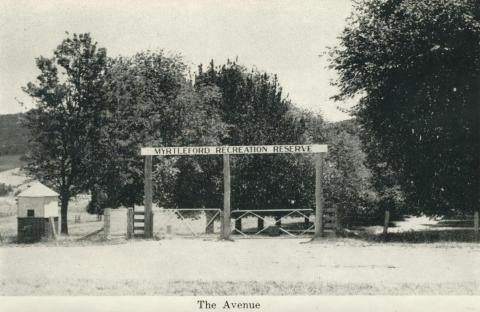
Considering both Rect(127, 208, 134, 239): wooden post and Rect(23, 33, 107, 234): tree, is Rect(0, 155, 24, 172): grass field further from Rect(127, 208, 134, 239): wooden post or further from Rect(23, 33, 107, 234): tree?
Rect(127, 208, 134, 239): wooden post

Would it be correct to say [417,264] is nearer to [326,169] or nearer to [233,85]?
[233,85]

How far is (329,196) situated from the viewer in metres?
41.1

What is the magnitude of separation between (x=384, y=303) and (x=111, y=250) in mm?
9637

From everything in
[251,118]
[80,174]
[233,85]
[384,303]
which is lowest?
[384,303]

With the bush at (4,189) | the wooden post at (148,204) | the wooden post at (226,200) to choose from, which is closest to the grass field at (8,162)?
the bush at (4,189)

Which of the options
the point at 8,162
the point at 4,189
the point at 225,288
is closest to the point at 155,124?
the point at 225,288

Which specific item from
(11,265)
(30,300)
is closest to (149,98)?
(11,265)

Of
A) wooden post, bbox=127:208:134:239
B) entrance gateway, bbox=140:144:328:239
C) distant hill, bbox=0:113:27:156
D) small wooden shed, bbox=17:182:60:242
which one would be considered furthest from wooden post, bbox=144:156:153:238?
distant hill, bbox=0:113:27:156

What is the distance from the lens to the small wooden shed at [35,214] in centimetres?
1877

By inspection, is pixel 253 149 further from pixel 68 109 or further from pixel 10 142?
pixel 10 142

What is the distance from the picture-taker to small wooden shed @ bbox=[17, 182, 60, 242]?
1877 centimetres

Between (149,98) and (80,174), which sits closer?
(80,174)

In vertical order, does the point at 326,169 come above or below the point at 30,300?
above

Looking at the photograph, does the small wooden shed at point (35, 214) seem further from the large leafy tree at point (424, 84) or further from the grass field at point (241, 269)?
the large leafy tree at point (424, 84)
